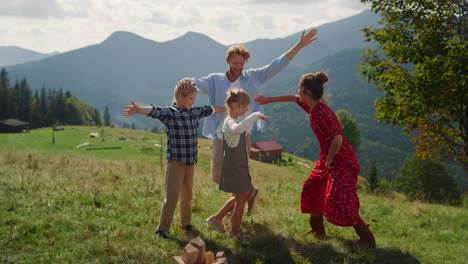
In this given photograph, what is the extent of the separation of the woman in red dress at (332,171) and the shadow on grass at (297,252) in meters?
0.37

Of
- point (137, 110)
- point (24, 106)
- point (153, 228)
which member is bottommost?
point (24, 106)

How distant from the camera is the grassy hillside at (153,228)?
15.8ft

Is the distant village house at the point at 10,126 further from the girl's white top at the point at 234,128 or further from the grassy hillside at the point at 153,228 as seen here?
the girl's white top at the point at 234,128

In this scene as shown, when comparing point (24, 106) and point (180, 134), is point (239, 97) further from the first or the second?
point (24, 106)

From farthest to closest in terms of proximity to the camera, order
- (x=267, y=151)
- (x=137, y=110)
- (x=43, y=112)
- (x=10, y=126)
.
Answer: (x=43, y=112) < (x=267, y=151) < (x=10, y=126) < (x=137, y=110)

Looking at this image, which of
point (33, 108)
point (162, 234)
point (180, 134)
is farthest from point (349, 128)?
point (33, 108)

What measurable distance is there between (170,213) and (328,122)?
279 cm

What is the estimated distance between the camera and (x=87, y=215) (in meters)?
6.48

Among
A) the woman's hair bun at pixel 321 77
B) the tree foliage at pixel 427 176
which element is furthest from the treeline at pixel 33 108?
the woman's hair bun at pixel 321 77

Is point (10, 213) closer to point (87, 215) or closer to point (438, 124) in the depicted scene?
point (87, 215)

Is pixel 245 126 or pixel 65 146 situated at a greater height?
pixel 245 126

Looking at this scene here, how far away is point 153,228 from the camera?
5961 mm

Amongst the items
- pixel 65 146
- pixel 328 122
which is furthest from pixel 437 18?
pixel 65 146

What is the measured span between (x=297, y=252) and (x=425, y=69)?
10.4 m
